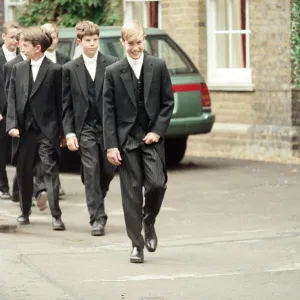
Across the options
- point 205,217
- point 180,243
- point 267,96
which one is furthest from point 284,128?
point 180,243

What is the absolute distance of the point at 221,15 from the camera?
20531mm

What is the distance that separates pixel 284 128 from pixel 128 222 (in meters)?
9.21

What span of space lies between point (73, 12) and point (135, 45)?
12.5 meters

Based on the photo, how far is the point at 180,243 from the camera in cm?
1102

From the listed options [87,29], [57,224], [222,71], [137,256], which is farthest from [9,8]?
[137,256]

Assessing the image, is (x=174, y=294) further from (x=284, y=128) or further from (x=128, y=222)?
(x=284, y=128)

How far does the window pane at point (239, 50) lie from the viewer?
66.2 feet

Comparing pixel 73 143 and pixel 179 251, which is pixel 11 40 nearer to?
pixel 73 143

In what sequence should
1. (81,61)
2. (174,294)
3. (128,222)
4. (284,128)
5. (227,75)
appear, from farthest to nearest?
(227,75) < (284,128) < (81,61) < (128,222) < (174,294)

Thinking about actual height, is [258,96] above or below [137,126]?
below

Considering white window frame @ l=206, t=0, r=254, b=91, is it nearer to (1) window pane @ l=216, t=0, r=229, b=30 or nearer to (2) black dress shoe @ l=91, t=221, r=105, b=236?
(1) window pane @ l=216, t=0, r=229, b=30

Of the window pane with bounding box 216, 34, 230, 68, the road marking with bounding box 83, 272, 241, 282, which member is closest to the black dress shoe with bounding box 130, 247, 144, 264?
the road marking with bounding box 83, 272, 241, 282

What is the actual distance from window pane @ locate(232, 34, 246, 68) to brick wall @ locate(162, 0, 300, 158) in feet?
1.70

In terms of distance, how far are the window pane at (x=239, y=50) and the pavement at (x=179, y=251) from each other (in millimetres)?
4529
